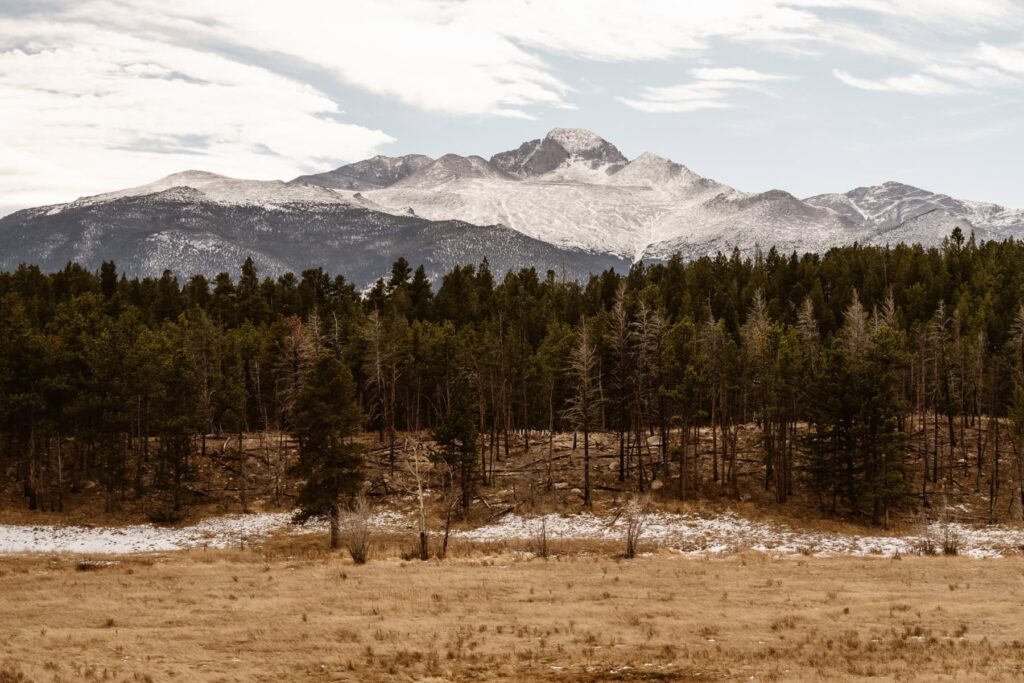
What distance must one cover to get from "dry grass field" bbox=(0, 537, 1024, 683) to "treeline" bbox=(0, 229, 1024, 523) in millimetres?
21854

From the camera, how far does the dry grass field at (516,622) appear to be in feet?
75.5

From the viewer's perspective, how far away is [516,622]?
2875cm

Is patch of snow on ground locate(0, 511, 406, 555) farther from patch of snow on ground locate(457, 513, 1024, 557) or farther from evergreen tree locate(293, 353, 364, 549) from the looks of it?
patch of snow on ground locate(457, 513, 1024, 557)

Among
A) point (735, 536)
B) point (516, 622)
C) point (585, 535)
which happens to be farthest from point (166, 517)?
point (516, 622)

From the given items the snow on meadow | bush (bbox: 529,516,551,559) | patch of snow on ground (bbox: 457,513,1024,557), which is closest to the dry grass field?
bush (bbox: 529,516,551,559)

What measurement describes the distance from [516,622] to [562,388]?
189 feet

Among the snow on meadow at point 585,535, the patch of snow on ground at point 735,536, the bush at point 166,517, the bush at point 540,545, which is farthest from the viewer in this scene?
the bush at point 166,517

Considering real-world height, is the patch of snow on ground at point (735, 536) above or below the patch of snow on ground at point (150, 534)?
above

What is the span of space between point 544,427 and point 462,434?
2942 cm

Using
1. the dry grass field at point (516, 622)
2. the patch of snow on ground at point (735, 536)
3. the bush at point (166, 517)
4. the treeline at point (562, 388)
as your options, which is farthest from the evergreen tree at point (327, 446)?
the bush at point (166, 517)

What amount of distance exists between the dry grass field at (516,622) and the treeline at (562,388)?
2185 centimetres

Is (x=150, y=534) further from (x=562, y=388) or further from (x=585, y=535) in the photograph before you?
(x=562, y=388)

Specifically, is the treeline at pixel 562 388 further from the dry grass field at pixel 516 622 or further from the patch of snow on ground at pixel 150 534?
the dry grass field at pixel 516 622

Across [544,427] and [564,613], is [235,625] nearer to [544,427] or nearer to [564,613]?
[564,613]
